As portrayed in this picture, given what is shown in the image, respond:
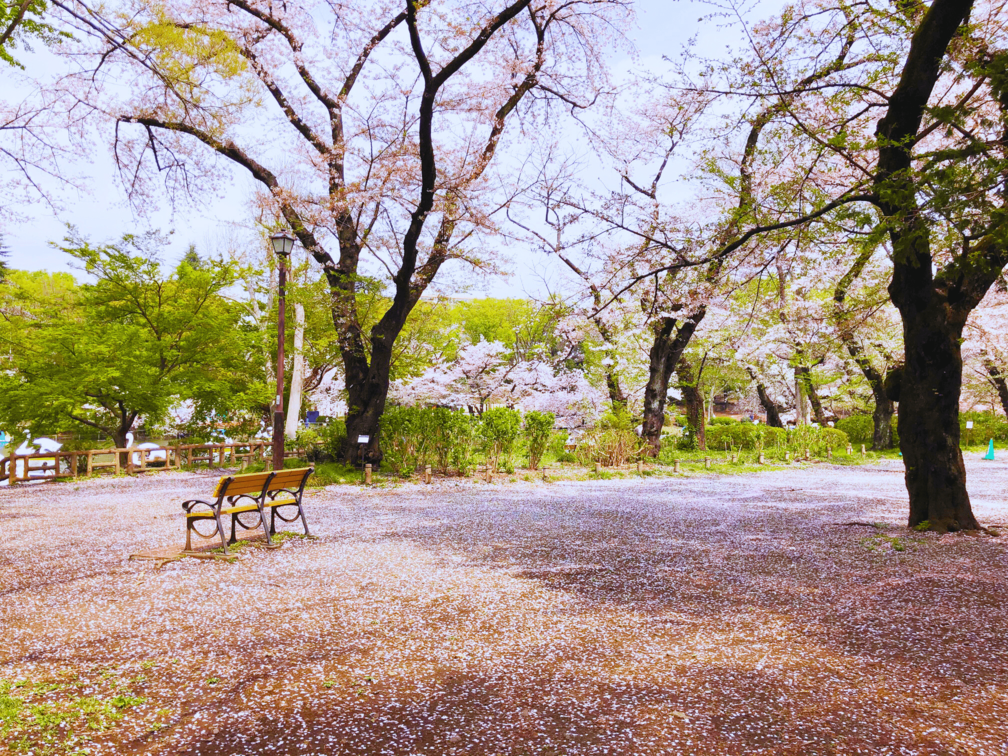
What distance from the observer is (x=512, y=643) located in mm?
4043

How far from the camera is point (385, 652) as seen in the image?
388cm

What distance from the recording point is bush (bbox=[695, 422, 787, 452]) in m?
22.0

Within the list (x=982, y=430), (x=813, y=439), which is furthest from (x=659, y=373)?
(x=982, y=430)

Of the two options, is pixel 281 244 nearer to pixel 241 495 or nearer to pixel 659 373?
pixel 241 495

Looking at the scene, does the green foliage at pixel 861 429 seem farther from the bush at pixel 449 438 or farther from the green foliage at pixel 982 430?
the bush at pixel 449 438

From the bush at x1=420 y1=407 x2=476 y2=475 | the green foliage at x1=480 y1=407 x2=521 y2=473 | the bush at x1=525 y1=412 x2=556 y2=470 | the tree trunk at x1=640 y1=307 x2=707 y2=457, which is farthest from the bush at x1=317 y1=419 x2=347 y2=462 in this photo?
the tree trunk at x1=640 y1=307 x2=707 y2=457

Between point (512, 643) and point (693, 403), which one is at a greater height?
point (693, 403)

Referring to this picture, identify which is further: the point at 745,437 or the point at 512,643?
the point at 745,437

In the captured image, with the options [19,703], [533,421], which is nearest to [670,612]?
[19,703]

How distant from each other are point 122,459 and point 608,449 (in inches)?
487

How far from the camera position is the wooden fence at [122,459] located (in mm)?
14164

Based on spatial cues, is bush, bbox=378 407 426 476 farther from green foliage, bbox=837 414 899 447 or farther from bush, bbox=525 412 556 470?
green foliage, bbox=837 414 899 447

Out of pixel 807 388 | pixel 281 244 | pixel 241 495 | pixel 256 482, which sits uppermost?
pixel 281 244

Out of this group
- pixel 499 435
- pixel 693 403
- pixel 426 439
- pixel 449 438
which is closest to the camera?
pixel 426 439
